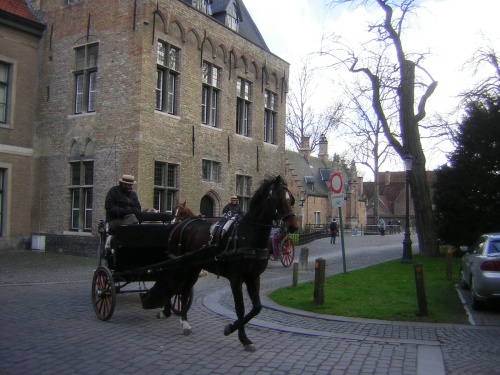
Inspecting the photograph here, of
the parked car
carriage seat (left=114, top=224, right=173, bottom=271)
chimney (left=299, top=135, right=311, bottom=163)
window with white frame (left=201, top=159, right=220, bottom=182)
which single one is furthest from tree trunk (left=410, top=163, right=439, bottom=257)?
chimney (left=299, top=135, right=311, bottom=163)

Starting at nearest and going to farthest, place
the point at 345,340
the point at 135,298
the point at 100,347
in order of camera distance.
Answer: the point at 100,347 < the point at 345,340 < the point at 135,298

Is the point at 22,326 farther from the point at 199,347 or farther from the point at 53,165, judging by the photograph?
the point at 53,165

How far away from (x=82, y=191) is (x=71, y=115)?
305 cm

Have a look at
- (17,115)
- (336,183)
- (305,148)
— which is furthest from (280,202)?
(305,148)

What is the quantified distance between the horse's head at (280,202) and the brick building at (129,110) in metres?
12.0

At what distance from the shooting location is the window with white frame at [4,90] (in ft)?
64.6

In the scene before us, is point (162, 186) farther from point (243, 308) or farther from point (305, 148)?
point (305, 148)

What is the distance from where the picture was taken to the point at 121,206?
9023 mm

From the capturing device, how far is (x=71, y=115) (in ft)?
64.4

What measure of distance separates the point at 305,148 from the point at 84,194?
1654 inches

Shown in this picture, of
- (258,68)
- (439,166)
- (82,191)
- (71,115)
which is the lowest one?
(82,191)

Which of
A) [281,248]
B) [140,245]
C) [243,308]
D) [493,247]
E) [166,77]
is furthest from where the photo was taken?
[166,77]

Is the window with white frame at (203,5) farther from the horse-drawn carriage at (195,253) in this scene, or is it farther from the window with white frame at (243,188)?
the horse-drawn carriage at (195,253)

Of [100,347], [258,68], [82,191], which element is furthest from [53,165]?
[100,347]
